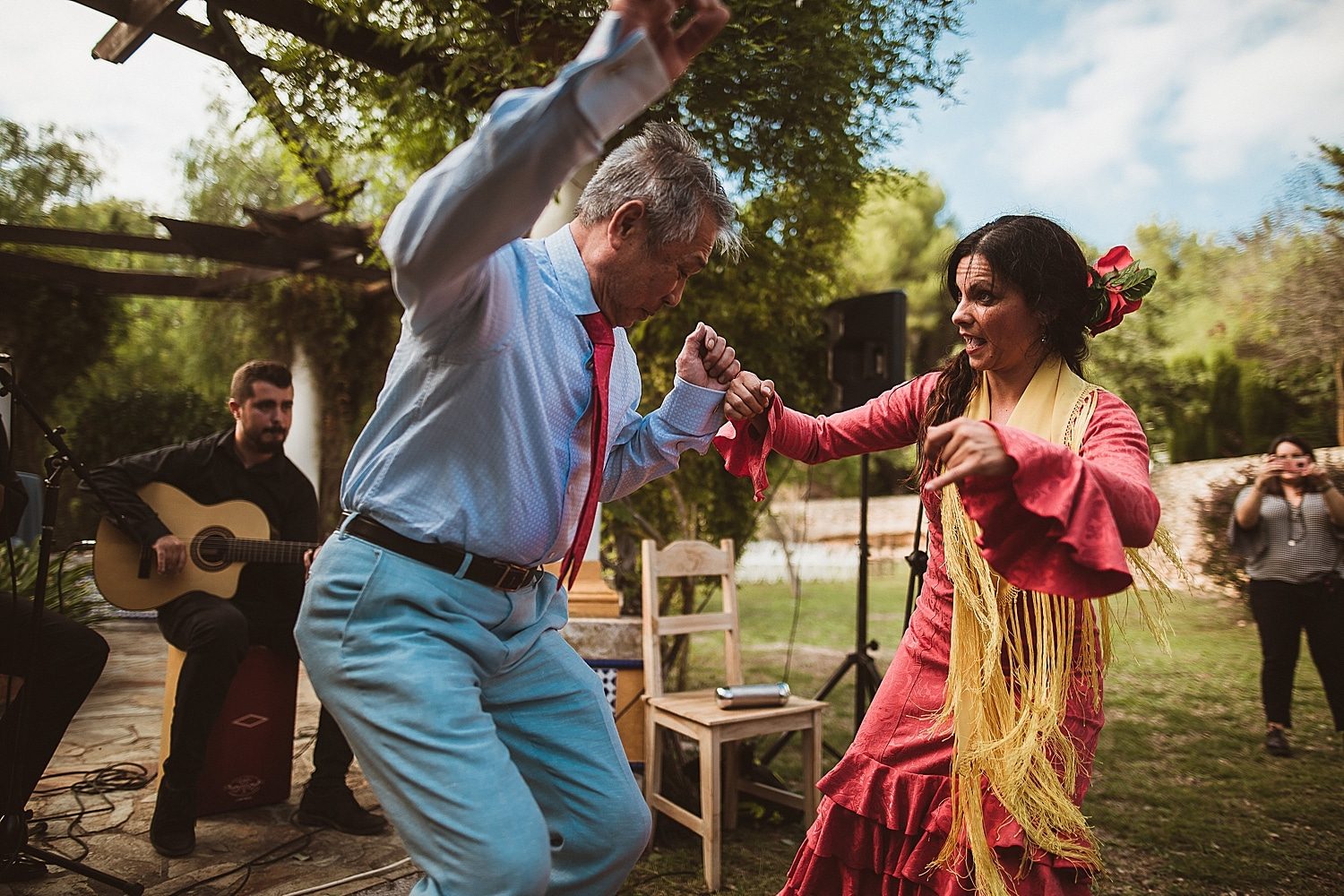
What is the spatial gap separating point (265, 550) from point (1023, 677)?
3.16 meters

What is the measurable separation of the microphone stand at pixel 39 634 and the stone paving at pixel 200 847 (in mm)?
145

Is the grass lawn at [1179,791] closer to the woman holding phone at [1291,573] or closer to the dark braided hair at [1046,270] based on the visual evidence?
the woman holding phone at [1291,573]

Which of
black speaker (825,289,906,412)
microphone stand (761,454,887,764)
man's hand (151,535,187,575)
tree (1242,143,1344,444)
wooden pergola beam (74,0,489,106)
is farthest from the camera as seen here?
tree (1242,143,1344,444)

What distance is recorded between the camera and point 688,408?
207cm

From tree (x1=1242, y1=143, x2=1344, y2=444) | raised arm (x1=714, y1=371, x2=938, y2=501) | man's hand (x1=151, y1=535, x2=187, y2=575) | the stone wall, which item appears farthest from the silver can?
tree (x1=1242, y1=143, x2=1344, y2=444)

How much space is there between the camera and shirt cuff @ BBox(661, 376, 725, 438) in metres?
2.06

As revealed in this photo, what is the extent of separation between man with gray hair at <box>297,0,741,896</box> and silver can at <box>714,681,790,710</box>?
6.52ft

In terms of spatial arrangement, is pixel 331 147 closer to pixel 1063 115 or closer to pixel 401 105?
pixel 401 105

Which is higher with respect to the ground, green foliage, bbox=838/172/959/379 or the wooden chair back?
green foliage, bbox=838/172/959/379

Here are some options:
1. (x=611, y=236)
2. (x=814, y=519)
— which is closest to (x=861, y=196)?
(x=611, y=236)

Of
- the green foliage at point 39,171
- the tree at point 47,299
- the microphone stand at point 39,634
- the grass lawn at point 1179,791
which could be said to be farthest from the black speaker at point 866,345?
the green foliage at point 39,171

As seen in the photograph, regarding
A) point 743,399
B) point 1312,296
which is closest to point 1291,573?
point 743,399

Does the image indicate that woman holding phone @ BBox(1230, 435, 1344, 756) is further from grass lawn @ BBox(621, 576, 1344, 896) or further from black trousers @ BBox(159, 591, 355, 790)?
black trousers @ BBox(159, 591, 355, 790)

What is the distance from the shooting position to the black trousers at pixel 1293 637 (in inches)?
215
